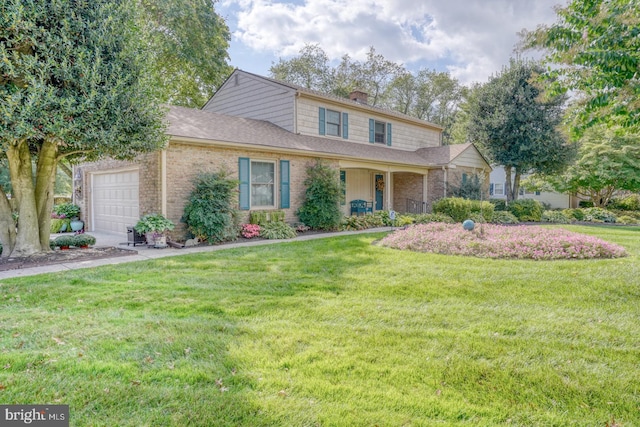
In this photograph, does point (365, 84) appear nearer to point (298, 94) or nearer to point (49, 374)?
point (298, 94)

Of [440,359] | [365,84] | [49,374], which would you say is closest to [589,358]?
[440,359]

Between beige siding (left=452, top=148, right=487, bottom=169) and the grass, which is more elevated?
beige siding (left=452, top=148, right=487, bottom=169)

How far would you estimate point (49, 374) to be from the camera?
2639 millimetres

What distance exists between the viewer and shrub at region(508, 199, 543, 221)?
17.3 m

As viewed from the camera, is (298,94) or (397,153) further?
(397,153)

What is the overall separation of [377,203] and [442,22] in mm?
7961

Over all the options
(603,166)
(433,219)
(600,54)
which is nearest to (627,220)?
(603,166)

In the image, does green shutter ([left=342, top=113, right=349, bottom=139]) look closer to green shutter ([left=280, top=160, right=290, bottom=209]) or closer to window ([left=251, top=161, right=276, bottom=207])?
green shutter ([left=280, top=160, right=290, bottom=209])

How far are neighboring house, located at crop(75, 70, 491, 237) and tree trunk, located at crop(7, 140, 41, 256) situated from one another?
2.49m

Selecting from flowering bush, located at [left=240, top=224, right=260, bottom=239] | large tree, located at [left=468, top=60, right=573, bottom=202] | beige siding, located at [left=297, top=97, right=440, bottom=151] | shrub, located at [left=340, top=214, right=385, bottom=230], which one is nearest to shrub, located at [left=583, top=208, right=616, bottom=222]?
large tree, located at [left=468, top=60, right=573, bottom=202]

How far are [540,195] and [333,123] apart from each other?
18.7m

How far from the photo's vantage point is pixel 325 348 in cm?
314

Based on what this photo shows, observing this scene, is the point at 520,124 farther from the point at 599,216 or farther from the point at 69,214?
the point at 69,214

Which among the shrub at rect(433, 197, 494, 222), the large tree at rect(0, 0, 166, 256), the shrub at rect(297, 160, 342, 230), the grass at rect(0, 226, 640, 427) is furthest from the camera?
the shrub at rect(433, 197, 494, 222)
